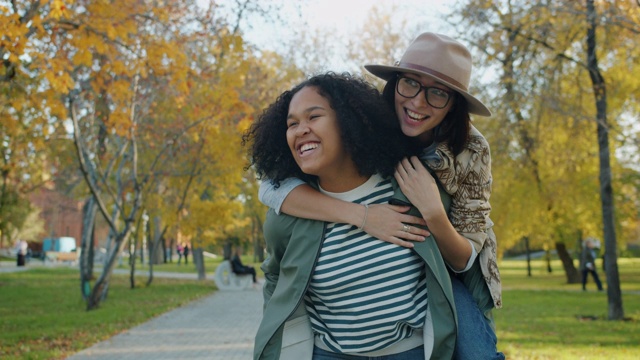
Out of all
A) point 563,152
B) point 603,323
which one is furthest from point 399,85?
point 563,152

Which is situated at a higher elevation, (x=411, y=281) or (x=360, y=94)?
(x=360, y=94)

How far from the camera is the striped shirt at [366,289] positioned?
110 inches

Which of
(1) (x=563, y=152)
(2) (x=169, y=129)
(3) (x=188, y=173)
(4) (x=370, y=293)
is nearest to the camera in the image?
(4) (x=370, y=293)

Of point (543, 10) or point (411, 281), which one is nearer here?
point (411, 281)

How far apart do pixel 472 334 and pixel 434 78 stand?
3.29ft

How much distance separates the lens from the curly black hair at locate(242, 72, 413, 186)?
→ 9.54 ft

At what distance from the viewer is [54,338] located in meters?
11.2

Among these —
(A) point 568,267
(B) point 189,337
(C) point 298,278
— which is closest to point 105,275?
(B) point 189,337

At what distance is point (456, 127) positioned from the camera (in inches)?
119

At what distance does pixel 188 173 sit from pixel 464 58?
730 inches

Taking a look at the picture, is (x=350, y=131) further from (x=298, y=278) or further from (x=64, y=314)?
(x=64, y=314)

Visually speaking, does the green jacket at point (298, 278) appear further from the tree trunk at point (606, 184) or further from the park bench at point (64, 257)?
the park bench at point (64, 257)

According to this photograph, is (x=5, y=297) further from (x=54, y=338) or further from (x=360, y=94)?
(x=360, y=94)

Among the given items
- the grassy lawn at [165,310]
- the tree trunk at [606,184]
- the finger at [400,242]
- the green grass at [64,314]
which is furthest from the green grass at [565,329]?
the finger at [400,242]
